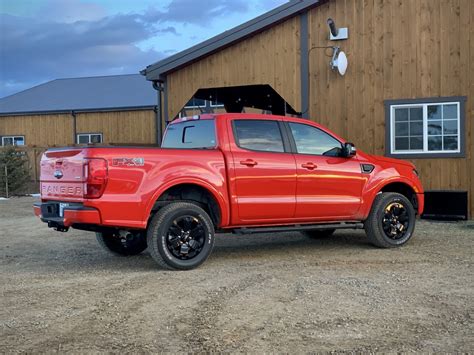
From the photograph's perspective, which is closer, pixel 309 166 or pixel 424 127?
pixel 309 166

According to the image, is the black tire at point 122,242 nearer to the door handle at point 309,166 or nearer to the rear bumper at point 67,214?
the rear bumper at point 67,214

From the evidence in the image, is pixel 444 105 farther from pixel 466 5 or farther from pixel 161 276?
pixel 161 276

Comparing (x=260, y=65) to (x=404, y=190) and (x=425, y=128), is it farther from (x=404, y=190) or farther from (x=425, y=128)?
(x=404, y=190)

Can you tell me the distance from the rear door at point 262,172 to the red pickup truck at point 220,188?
0.04ft

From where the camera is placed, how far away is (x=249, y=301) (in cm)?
552

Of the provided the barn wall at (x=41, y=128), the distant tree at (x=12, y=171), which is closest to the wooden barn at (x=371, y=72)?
the distant tree at (x=12, y=171)

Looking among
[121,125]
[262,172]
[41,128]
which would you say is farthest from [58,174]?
[41,128]

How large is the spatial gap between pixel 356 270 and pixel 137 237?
315 cm

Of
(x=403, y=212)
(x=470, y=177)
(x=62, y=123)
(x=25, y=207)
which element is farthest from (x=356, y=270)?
(x=62, y=123)

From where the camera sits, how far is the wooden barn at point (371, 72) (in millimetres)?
11633

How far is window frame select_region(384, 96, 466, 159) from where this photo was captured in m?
11.6

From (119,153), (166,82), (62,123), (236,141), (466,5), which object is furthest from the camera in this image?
(62,123)

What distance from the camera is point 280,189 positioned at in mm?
7617

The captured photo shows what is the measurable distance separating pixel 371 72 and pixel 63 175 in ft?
25.0
